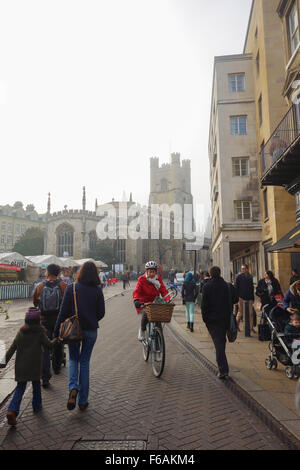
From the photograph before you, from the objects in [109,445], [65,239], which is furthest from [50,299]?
[65,239]

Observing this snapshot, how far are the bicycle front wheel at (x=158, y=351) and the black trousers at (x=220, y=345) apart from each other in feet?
2.72

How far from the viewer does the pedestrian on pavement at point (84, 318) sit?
3.86 metres

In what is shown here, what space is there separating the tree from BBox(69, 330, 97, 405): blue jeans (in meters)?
64.8

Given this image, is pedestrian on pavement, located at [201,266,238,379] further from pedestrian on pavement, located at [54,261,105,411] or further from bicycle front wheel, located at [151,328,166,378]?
pedestrian on pavement, located at [54,261,105,411]

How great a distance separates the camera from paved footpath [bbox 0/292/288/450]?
3.05 meters

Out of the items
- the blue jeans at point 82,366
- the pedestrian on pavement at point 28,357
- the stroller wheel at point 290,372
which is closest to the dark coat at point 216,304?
the stroller wheel at point 290,372

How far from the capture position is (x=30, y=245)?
Result: 65938mm

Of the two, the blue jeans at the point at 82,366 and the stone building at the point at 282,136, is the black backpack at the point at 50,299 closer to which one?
the blue jeans at the point at 82,366

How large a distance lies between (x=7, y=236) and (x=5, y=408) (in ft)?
256

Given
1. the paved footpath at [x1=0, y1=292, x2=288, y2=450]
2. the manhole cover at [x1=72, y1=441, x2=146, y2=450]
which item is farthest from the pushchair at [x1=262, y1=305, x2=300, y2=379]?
the manhole cover at [x1=72, y1=441, x2=146, y2=450]

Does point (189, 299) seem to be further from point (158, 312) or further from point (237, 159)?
point (237, 159)

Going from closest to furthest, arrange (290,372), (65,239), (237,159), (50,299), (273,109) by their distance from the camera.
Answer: (290,372)
(50,299)
(273,109)
(237,159)
(65,239)

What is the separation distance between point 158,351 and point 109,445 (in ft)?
7.89
